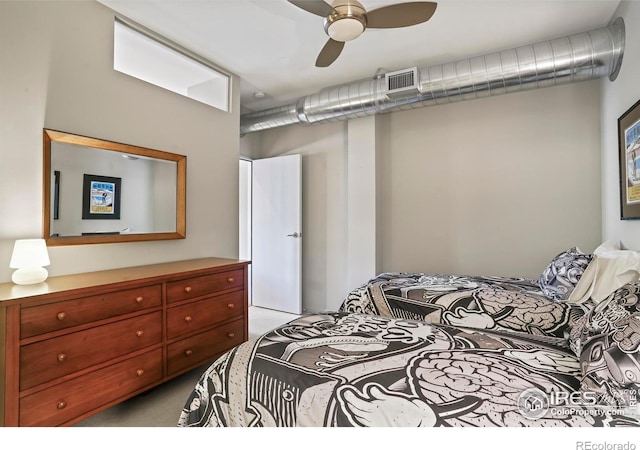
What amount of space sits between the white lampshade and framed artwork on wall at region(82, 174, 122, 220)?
0.47 meters

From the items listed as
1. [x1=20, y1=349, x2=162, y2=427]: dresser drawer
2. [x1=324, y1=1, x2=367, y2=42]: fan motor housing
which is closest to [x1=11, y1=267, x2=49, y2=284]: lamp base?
[x1=20, y1=349, x2=162, y2=427]: dresser drawer

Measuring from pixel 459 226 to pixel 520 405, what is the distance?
2671mm

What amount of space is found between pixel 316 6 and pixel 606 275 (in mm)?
2275

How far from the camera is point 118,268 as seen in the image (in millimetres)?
2361

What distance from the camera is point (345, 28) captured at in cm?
194

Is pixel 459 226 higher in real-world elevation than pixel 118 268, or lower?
higher

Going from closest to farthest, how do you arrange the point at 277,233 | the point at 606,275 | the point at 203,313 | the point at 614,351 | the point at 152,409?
the point at 614,351 < the point at 606,275 < the point at 152,409 < the point at 203,313 < the point at 277,233

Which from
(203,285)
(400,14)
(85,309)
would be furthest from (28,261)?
(400,14)

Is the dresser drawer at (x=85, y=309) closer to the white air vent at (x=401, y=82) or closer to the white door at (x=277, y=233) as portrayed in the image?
the white door at (x=277, y=233)

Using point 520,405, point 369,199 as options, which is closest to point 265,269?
point 369,199

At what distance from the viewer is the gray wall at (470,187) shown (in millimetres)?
2953

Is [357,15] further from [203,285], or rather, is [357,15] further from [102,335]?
[102,335]

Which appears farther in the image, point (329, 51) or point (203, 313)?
point (203, 313)

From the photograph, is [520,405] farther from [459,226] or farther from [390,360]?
[459,226]
